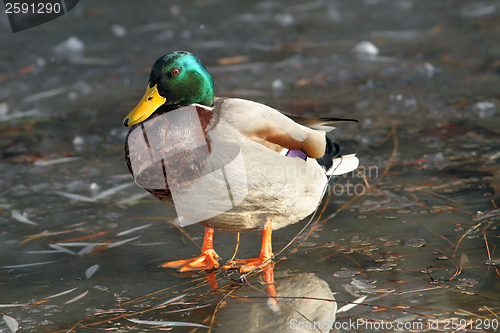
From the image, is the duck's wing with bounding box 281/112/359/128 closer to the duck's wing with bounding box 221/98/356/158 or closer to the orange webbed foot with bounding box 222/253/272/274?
the duck's wing with bounding box 221/98/356/158

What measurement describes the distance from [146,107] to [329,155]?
1.11m

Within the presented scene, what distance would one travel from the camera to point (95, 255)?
10.1ft

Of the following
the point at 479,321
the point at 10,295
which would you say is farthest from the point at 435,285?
the point at 10,295

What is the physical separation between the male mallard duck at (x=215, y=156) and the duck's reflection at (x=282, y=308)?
0.81 feet

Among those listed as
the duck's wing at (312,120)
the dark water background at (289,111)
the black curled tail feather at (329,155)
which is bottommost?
the dark water background at (289,111)

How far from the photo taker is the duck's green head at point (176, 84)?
277 centimetres

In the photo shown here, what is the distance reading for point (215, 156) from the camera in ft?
8.42

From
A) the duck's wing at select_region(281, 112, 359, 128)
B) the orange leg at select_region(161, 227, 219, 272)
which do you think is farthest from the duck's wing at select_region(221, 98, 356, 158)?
the orange leg at select_region(161, 227, 219, 272)

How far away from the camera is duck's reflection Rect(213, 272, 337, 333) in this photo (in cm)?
229

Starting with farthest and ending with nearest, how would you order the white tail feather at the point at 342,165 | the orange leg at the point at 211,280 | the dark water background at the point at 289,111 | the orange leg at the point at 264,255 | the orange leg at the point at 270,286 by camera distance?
the white tail feather at the point at 342,165
the orange leg at the point at 264,255
the orange leg at the point at 211,280
the dark water background at the point at 289,111
the orange leg at the point at 270,286

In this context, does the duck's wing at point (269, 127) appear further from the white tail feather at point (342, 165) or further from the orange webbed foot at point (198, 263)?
the orange webbed foot at point (198, 263)

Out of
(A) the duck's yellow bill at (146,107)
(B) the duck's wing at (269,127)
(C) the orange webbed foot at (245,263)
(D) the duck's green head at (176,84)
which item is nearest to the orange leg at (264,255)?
(C) the orange webbed foot at (245,263)

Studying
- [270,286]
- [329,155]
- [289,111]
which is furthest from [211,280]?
[289,111]

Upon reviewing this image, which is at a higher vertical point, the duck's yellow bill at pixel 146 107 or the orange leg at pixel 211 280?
the duck's yellow bill at pixel 146 107
